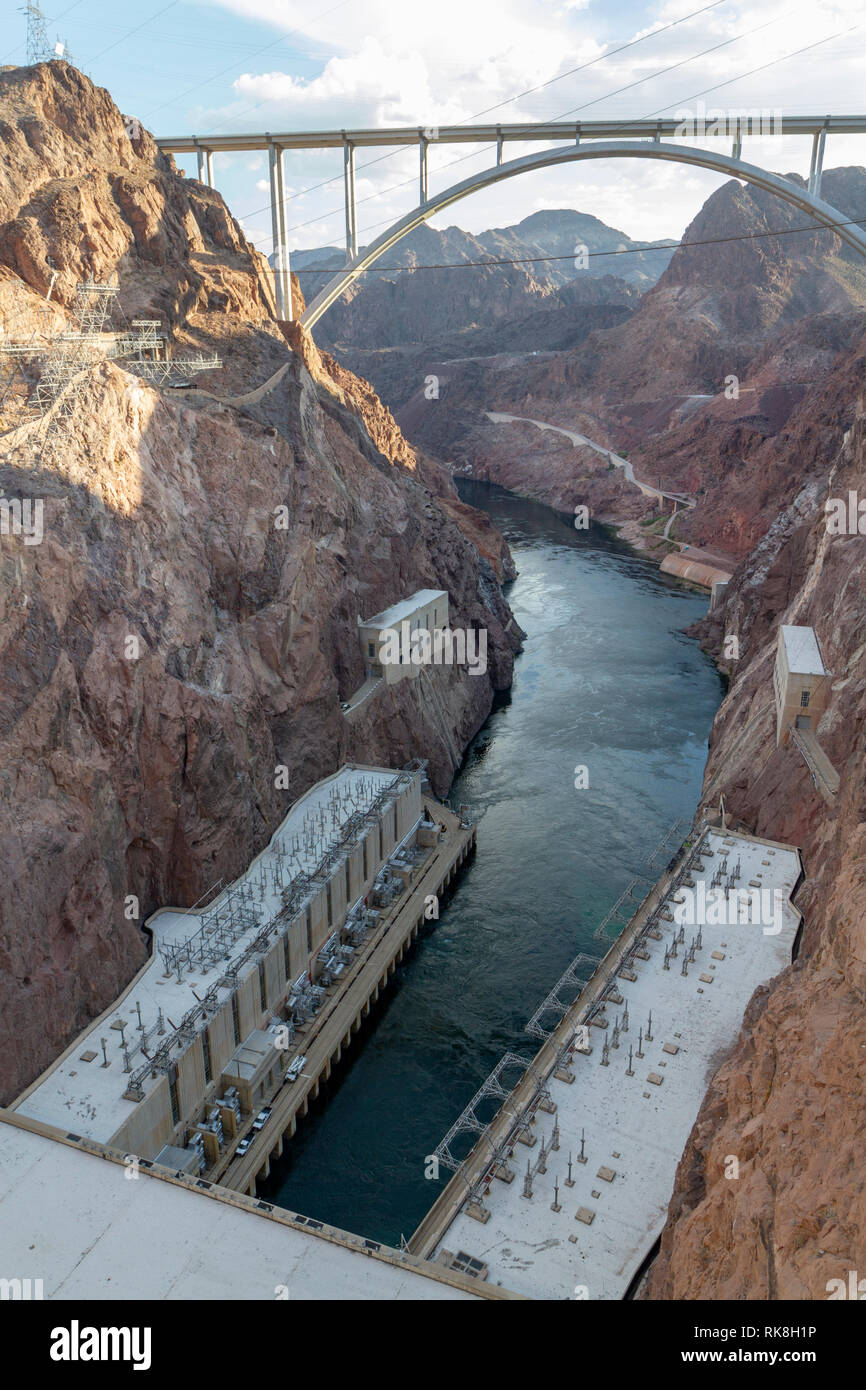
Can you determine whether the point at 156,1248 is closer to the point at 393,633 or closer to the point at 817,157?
the point at 393,633

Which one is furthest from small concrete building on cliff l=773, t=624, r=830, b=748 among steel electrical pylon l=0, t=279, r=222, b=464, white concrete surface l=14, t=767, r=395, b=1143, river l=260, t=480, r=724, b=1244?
steel electrical pylon l=0, t=279, r=222, b=464

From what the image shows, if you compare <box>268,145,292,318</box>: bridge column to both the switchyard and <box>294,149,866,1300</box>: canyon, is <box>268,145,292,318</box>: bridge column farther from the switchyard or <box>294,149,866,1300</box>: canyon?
<box>294,149,866,1300</box>: canyon

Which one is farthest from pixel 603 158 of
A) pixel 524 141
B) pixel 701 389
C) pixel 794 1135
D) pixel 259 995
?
pixel 701 389

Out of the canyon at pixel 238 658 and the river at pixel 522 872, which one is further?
the river at pixel 522 872

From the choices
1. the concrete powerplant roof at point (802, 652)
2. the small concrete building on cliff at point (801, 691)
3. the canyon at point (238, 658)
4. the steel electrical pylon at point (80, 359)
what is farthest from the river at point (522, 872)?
the steel electrical pylon at point (80, 359)

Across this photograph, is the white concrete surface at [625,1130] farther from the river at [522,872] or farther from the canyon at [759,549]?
the river at [522,872]

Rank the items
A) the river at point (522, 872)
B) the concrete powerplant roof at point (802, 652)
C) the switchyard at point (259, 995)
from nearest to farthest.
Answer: the switchyard at point (259, 995) → the river at point (522, 872) → the concrete powerplant roof at point (802, 652)

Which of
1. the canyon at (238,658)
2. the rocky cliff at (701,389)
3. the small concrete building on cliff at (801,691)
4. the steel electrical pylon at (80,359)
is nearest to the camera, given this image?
the canyon at (238,658)
